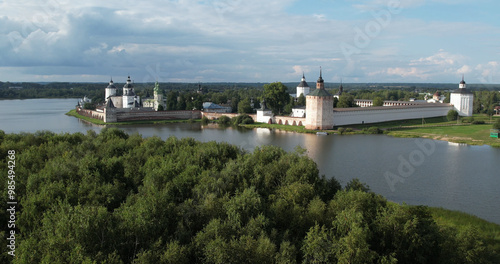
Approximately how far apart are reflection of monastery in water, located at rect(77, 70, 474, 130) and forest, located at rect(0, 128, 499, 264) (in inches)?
628

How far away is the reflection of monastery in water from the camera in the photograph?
23797 millimetres

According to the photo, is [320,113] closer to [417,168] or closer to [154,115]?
[417,168]

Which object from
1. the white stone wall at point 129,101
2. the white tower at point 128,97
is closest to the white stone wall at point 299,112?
the white tower at point 128,97

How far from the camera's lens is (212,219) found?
573 cm

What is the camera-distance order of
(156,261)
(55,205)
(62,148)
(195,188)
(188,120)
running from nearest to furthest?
(156,261)
(55,205)
(195,188)
(62,148)
(188,120)

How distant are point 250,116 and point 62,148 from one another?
1947cm

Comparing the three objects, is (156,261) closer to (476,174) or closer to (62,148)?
(62,148)

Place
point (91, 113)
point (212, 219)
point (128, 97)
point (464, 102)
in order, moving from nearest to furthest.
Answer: point (212, 219) < point (464, 102) < point (91, 113) < point (128, 97)

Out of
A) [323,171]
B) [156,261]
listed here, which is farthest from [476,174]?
[156,261]

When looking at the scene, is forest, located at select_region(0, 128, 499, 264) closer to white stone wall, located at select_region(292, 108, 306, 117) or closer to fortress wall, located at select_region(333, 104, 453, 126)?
fortress wall, located at select_region(333, 104, 453, 126)

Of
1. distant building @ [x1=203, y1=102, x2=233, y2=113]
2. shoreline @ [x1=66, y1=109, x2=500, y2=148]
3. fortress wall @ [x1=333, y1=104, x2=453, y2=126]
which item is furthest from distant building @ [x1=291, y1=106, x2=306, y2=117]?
distant building @ [x1=203, y1=102, x2=233, y2=113]

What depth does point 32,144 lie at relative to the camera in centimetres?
997

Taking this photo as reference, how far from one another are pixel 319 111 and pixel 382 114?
19.8ft

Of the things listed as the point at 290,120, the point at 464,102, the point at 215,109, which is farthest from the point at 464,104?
the point at 215,109
